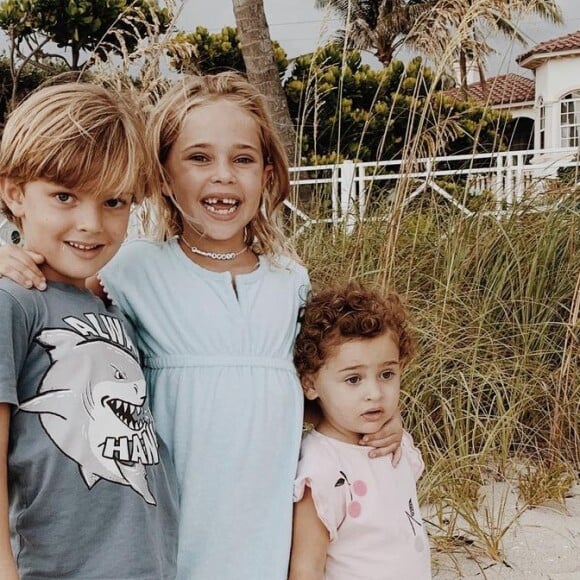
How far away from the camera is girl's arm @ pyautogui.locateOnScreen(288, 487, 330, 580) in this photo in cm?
153

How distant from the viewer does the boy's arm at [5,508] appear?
110 cm

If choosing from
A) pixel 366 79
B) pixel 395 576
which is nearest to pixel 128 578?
pixel 395 576

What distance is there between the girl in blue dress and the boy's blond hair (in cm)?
24

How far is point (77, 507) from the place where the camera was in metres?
1.19

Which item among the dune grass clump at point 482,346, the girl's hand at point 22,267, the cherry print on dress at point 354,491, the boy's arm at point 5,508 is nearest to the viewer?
the boy's arm at point 5,508

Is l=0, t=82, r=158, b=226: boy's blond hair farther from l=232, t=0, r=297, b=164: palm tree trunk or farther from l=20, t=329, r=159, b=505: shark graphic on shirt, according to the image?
l=232, t=0, r=297, b=164: palm tree trunk

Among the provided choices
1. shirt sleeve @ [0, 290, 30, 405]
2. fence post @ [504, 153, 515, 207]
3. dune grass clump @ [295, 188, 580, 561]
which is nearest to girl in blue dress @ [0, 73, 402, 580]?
shirt sleeve @ [0, 290, 30, 405]

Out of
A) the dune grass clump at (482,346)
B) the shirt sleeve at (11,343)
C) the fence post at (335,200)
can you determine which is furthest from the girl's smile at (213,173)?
the fence post at (335,200)

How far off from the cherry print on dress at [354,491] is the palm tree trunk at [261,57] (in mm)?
4799

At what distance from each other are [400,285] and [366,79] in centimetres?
1139

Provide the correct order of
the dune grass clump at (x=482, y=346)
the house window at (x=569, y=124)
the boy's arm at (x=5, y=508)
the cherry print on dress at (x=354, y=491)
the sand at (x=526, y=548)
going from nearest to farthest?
the boy's arm at (x=5, y=508)
the cherry print on dress at (x=354, y=491)
the sand at (x=526, y=548)
the dune grass clump at (x=482, y=346)
the house window at (x=569, y=124)

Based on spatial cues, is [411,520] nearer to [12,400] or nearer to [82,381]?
[82,381]

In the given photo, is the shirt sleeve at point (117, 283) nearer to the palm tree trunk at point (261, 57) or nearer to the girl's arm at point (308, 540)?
the girl's arm at point (308, 540)

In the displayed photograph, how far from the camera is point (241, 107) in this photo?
169cm
